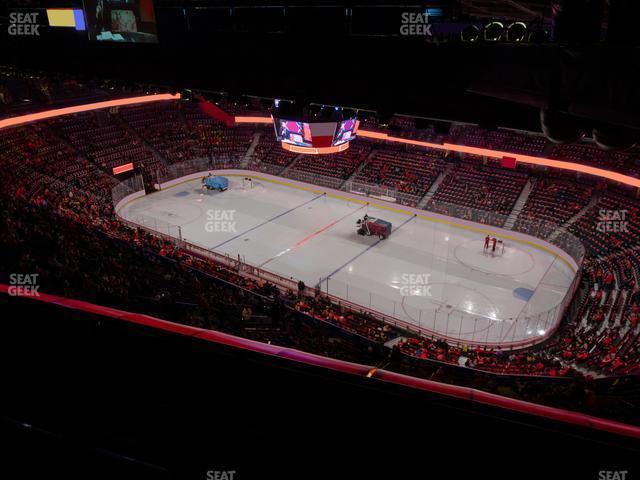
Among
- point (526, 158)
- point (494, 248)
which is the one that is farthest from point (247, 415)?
point (526, 158)

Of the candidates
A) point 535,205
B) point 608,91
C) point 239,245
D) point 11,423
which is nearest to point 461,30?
point 608,91

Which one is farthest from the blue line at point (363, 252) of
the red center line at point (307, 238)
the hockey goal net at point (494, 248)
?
the hockey goal net at point (494, 248)

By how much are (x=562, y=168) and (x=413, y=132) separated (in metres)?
9.15
